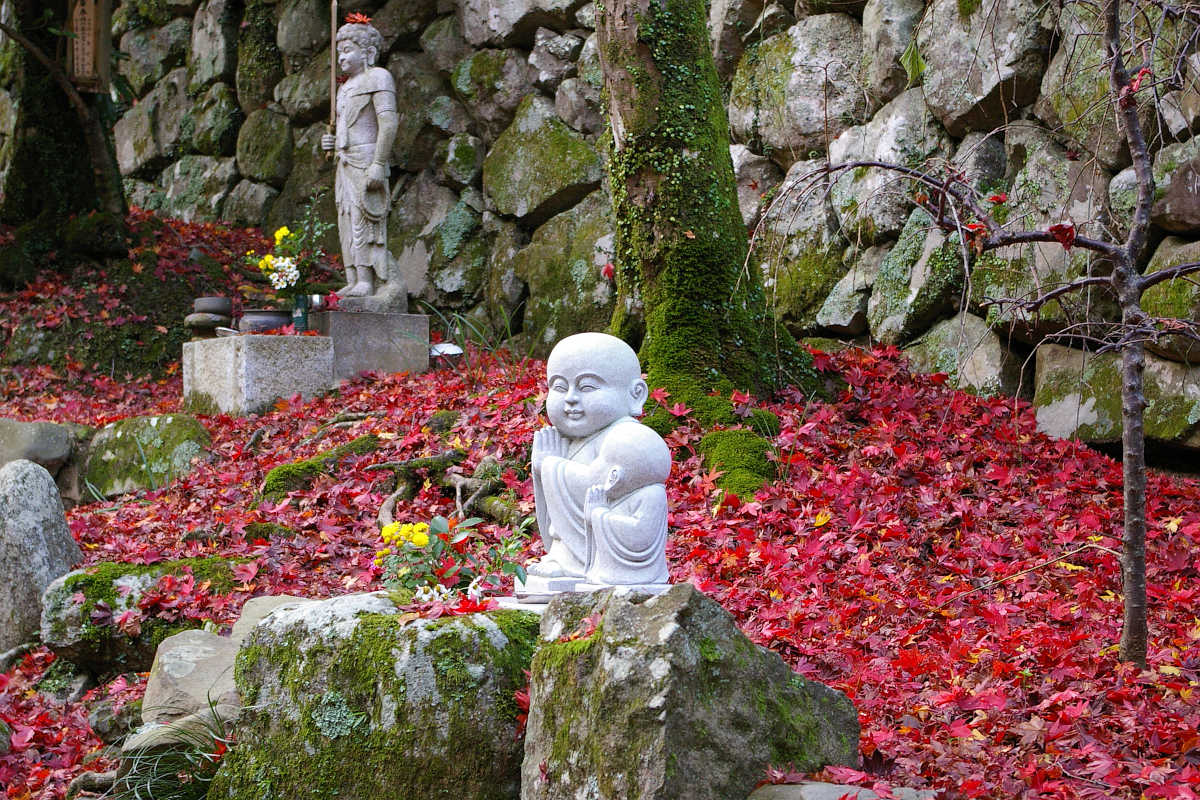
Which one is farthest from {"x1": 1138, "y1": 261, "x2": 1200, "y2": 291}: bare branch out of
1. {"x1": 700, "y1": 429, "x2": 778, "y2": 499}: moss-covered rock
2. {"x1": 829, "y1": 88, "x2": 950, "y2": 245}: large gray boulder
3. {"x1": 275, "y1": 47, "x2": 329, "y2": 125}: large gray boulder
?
{"x1": 275, "y1": 47, "x2": 329, "y2": 125}: large gray boulder

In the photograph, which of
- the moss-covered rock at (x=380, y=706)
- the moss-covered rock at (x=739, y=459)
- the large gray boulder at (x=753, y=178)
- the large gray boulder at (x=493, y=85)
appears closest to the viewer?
the moss-covered rock at (x=380, y=706)

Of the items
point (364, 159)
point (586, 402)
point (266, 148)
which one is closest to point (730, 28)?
point (364, 159)

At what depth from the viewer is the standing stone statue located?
10.3 m

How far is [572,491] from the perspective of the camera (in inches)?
139

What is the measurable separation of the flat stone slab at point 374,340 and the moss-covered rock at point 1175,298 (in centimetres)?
622

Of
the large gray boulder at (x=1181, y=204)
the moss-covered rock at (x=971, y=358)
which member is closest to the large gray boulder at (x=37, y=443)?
the moss-covered rock at (x=971, y=358)

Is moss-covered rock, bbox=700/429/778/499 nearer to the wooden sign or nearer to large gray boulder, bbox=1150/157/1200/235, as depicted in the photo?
large gray boulder, bbox=1150/157/1200/235

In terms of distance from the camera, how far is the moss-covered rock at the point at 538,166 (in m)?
10.9

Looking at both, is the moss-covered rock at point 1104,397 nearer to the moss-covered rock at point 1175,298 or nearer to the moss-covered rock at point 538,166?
the moss-covered rock at point 1175,298

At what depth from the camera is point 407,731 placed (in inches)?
125

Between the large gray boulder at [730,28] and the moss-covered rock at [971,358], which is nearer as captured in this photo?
the moss-covered rock at [971,358]

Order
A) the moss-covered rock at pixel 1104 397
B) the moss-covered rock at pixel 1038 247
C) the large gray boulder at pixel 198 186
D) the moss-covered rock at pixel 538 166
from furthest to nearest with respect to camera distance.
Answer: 1. the large gray boulder at pixel 198 186
2. the moss-covered rock at pixel 538 166
3. the moss-covered rock at pixel 1038 247
4. the moss-covered rock at pixel 1104 397

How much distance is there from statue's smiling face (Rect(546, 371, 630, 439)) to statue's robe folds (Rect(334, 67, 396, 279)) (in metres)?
7.34

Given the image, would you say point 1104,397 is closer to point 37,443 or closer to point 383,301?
point 383,301
